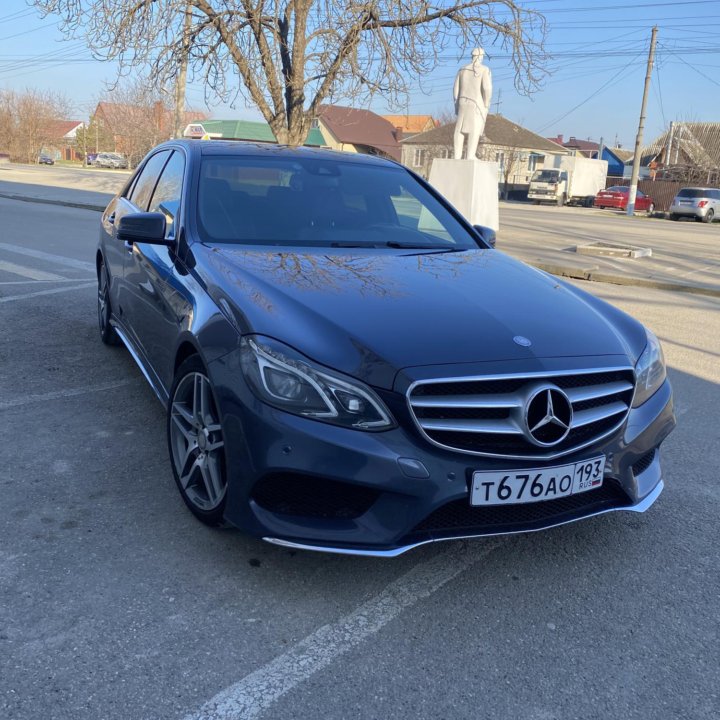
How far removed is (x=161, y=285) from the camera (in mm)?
3719

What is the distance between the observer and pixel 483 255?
4.04 m

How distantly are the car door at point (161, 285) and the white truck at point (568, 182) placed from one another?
4321 centimetres

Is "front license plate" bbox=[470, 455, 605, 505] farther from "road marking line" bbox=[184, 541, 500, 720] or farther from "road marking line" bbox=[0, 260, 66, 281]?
"road marking line" bbox=[0, 260, 66, 281]

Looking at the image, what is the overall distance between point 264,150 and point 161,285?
119 cm

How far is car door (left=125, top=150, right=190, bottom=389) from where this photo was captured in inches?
137

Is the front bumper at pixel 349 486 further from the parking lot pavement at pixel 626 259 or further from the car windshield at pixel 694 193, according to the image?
the car windshield at pixel 694 193

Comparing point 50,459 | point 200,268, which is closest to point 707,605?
point 200,268

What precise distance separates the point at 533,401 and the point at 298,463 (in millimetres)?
824

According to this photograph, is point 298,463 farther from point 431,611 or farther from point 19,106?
point 19,106

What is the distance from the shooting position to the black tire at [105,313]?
5.71 m

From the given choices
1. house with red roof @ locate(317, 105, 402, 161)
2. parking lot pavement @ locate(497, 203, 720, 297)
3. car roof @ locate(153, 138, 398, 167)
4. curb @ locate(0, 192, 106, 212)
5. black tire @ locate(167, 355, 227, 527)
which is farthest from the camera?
house with red roof @ locate(317, 105, 402, 161)

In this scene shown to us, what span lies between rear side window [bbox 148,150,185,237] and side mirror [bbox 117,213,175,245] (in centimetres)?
13

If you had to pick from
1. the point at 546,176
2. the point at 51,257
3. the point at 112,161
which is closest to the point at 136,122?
the point at 112,161

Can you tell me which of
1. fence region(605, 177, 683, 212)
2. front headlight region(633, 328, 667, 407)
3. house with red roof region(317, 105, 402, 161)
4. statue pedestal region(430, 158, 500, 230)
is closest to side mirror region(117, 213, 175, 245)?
front headlight region(633, 328, 667, 407)
